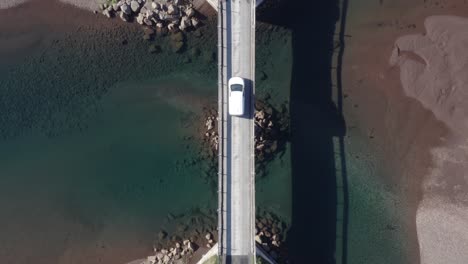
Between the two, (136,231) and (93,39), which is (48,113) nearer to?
(93,39)

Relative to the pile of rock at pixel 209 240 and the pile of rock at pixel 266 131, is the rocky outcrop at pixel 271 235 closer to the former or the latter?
the pile of rock at pixel 209 240

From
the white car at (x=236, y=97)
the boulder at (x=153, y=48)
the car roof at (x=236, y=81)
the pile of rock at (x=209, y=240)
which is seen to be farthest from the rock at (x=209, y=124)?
the pile of rock at (x=209, y=240)

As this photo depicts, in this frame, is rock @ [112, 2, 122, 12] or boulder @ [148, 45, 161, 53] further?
boulder @ [148, 45, 161, 53]

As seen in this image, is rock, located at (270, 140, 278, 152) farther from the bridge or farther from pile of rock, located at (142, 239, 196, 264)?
pile of rock, located at (142, 239, 196, 264)

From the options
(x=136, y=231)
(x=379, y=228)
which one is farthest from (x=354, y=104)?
(x=136, y=231)

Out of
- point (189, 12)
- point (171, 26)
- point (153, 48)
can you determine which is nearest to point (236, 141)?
point (153, 48)

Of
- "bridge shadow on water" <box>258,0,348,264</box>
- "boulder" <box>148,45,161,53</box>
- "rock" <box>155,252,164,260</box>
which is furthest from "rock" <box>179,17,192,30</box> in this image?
"rock" <box>155,252,164,260</box>
